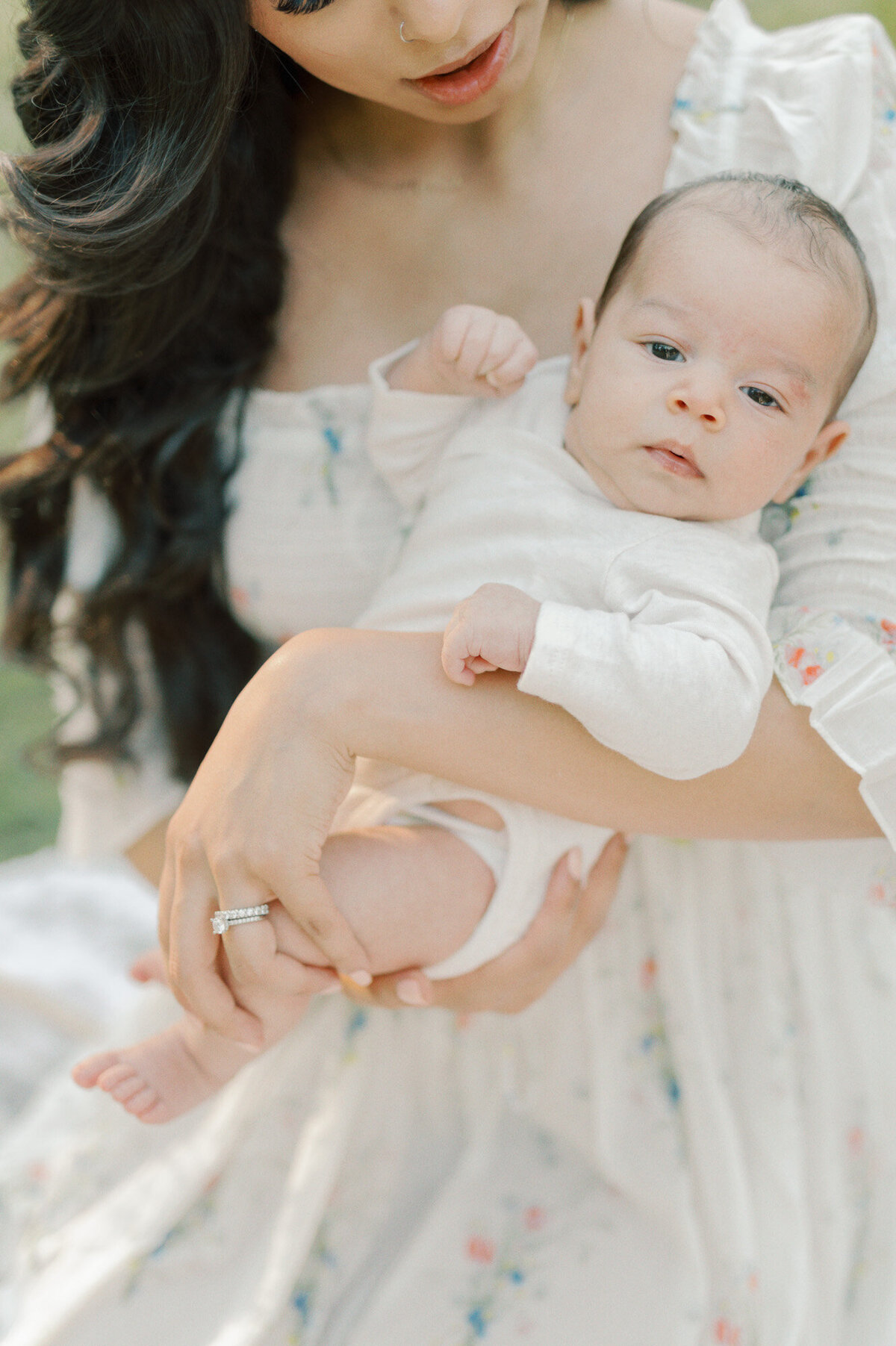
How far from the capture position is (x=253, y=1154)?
1.29 metres

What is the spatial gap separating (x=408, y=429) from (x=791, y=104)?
0.50 metres

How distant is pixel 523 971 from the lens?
112 cm

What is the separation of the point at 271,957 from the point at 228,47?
0.80 m

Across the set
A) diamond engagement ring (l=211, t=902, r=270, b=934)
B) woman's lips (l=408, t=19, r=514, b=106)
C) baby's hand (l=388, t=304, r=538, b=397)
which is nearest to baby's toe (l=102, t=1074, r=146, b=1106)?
diamond engagement ring (l=211, t=902, r=270, b=934)

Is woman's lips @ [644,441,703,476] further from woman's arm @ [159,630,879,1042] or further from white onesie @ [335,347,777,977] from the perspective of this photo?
→ woman's arm @ [159,630,879,1042]

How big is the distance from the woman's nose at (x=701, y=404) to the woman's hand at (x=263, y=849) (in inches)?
15.2

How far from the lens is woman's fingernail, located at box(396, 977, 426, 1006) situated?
1085 millimetres

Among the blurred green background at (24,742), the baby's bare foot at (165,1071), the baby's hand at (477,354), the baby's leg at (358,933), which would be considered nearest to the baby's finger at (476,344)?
the baby's hand at (477,354)

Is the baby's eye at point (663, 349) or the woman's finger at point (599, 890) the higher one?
the baby's eye at point (663, 349)

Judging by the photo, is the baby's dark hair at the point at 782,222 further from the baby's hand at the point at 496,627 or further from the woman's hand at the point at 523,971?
the woman's hand at the point at 523,971

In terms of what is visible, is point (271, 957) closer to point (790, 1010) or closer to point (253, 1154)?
point (253, 1154)

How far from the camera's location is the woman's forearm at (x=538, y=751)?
1036 mm

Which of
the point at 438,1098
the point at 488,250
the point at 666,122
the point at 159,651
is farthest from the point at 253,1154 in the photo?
the point at 666,122

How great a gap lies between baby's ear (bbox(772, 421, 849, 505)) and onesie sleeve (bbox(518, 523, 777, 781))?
0.19 meters
